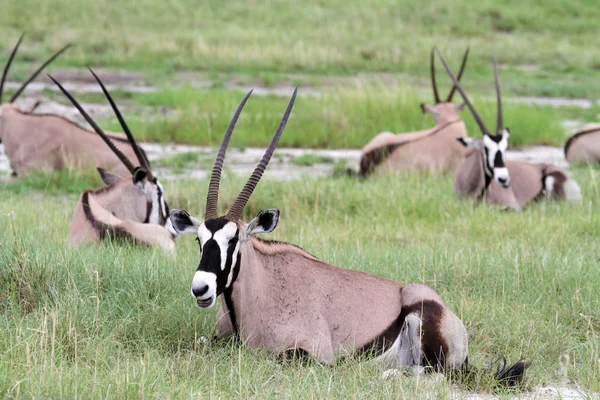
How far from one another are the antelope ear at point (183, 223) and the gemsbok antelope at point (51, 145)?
5.96 metres

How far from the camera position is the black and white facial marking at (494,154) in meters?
9.80

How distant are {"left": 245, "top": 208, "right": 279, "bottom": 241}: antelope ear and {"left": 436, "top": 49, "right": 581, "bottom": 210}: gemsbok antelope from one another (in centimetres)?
518

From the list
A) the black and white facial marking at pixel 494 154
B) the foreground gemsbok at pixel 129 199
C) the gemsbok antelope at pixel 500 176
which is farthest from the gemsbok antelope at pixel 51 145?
the black and white facial marking at pixel 494 154

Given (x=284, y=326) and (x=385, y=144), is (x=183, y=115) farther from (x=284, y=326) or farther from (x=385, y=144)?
(x=284, y=326)

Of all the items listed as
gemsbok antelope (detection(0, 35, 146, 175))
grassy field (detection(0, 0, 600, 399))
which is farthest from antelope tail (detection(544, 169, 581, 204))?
gemsbok antelope (detection(0, 35, 146, 175))

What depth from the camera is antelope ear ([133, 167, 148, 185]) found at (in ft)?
27.1

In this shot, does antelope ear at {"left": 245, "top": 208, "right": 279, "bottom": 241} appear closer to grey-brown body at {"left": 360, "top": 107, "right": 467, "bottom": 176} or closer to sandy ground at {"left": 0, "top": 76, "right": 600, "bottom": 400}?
A: sandy ground at {"left": 0, "top": 76, "right": 600, "bottom": 400}

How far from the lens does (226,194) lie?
31.9ft

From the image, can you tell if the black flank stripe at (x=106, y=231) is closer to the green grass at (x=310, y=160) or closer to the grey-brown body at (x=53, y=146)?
the grey-brown body at (x=53, y=146)

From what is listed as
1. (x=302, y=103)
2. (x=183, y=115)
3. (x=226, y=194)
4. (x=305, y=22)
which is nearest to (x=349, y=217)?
(x=226, y=194)

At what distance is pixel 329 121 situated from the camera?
1478 cm

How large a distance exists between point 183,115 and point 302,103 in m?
2.27

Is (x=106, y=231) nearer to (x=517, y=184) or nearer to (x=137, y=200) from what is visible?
(x=137, y=200)

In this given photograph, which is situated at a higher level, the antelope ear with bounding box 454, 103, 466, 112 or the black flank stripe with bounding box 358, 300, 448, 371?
the antelope ear with bounding box 454, 103, 466, 112
